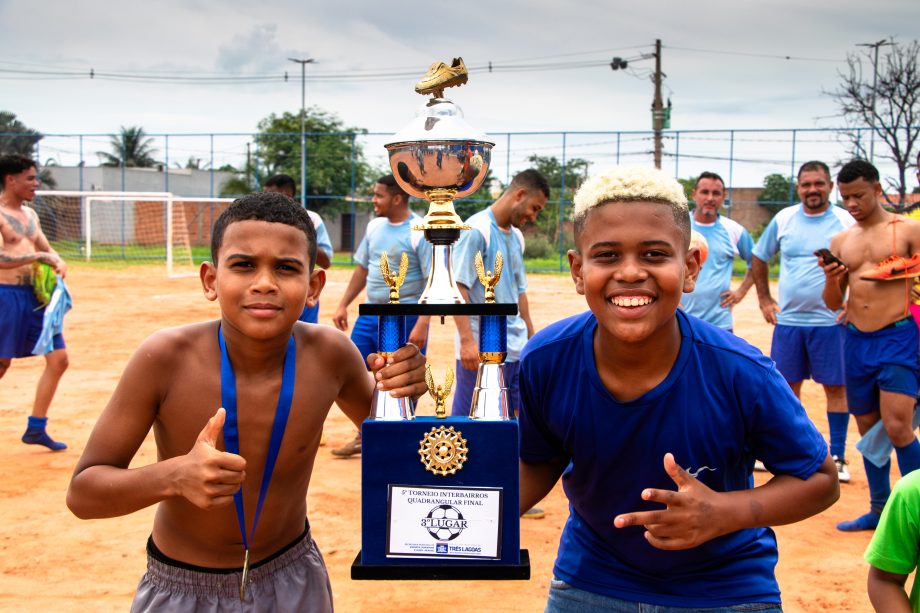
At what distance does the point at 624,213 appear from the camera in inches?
84.7

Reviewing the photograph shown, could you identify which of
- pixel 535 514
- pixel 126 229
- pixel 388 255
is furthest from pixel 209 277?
pixel 126 229

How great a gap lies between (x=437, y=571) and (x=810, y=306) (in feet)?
16.4

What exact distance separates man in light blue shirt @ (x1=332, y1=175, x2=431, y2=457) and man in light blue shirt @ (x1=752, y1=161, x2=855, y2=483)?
2.68 meters

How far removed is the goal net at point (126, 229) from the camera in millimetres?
29844

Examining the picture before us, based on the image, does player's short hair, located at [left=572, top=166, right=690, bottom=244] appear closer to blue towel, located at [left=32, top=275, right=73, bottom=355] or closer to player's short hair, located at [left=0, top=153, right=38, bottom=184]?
blue towel, located at [left=32, top=275, right=73, bottom=355]

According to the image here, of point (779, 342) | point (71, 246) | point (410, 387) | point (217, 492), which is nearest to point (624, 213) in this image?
point (410, 387)

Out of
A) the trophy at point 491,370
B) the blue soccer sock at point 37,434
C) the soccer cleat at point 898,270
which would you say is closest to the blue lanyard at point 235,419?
the trophy at point 491,370

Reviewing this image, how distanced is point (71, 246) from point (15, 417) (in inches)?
991

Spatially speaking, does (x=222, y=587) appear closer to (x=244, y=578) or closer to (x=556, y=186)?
(x=244, y=578)

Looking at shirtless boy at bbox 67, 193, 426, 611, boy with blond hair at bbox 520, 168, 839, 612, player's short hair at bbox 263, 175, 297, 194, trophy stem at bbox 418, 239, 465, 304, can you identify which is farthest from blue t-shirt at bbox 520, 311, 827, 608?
player's short hair at bbox 263, 175, 297, 194

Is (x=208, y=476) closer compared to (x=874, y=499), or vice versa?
(x=208, y=476)

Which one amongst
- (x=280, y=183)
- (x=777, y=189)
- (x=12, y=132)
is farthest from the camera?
(x=12, y=132)

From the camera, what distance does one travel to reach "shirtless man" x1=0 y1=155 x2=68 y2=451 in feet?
22.0

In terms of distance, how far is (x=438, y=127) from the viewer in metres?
2.64
